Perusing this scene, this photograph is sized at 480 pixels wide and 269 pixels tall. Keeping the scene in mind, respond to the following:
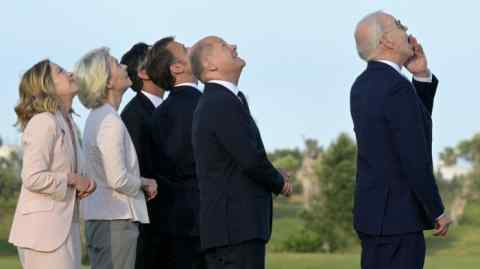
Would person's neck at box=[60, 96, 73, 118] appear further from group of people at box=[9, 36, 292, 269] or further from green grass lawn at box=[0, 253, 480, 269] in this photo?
green grass lawn at box=[0, 253, 480, 269]

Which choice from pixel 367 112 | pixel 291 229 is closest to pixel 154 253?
pixel 367 112

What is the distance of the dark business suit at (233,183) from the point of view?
254 inches

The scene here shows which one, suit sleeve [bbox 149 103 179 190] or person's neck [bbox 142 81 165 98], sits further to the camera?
person's neck [bbox 142 81 165 98]

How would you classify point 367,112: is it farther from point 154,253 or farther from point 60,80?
point 154,253

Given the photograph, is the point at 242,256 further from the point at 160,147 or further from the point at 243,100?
the point at 160,147

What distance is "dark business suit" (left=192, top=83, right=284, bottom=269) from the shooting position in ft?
21.2

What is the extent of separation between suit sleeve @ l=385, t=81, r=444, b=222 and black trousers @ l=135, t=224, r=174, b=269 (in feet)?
8.06

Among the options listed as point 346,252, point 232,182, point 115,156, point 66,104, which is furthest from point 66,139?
point 346,252

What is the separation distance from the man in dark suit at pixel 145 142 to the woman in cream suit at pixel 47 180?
1.56 m

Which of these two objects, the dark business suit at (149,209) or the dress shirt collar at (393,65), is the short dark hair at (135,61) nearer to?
the dark business suit at (149,209)

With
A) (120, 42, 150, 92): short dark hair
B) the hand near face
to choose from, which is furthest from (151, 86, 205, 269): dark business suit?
the hand near face

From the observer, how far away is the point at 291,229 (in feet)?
149

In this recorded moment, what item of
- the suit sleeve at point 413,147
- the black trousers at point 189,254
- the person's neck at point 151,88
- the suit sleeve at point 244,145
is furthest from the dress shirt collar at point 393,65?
the person's neck at point 151,88

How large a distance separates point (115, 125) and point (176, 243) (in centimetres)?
117
